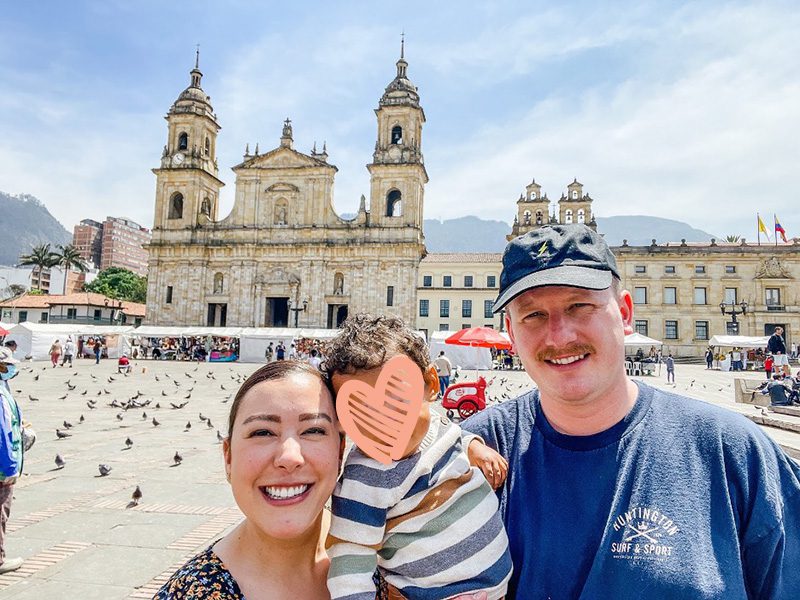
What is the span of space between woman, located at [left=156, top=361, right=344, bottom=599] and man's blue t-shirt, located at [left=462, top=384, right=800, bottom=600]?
0.62 meters

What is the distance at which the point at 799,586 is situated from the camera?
4.46ft

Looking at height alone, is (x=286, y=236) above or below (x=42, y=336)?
above

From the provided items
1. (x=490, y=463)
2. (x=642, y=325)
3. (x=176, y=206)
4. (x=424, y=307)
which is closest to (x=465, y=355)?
(x=424, y=307)

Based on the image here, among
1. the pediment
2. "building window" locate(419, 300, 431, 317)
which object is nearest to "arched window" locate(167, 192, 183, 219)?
the pediment

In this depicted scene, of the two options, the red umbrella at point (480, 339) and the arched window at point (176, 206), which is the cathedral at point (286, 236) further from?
the red umbrella at point (480, 339)

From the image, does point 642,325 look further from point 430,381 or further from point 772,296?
point 430,381

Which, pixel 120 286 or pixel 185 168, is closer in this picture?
pixel 185 168

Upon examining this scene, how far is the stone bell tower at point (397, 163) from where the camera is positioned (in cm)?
4259

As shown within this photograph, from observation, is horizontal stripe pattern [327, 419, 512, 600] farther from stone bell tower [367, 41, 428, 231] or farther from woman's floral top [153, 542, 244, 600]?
stone bell tower [367, 41, 428, 231]

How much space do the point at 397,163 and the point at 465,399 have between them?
1314 inches

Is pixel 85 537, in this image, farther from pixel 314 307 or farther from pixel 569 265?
pixel 314 307

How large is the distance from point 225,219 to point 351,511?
46.9 m

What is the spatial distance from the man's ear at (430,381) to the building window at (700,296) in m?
53.6

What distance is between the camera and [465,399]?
1173cm
